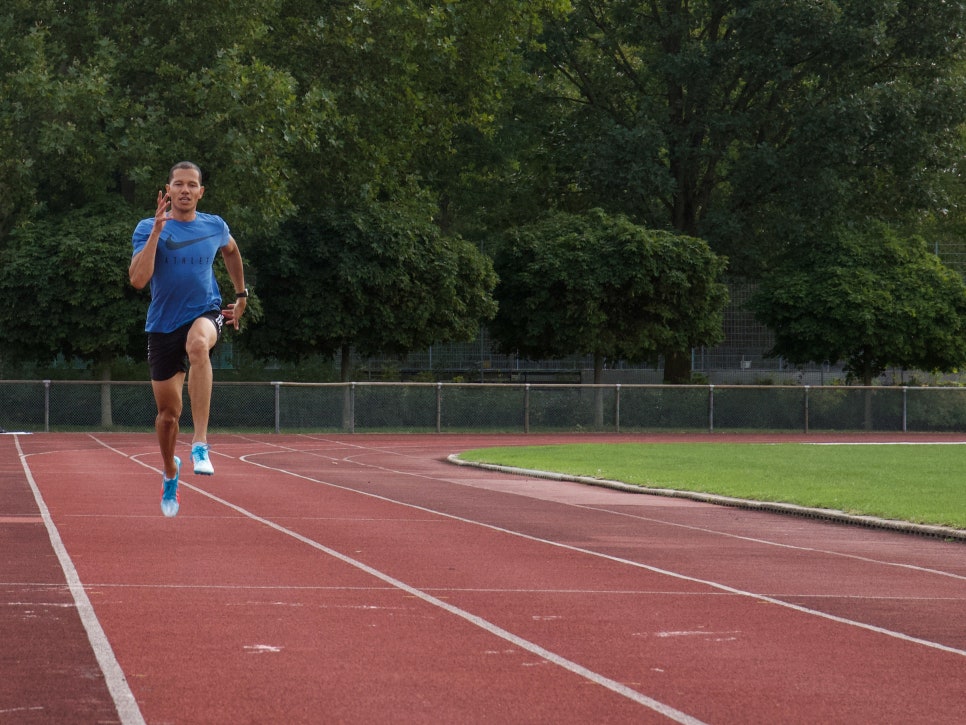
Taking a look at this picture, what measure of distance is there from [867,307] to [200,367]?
3514cm

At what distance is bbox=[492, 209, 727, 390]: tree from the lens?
40.5 meters

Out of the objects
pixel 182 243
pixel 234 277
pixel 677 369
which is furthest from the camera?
pixel 677 369

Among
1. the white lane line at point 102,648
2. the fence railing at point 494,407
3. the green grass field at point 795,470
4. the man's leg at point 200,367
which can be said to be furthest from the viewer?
the fence railing at point 494,407

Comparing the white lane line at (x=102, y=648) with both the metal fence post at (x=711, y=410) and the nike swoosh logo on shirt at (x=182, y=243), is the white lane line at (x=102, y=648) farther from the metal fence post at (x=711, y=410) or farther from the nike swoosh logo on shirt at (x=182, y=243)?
the metal fence post at (x=711, y=410)

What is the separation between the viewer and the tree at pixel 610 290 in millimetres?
40500

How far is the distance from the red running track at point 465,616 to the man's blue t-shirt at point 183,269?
1.70 meters

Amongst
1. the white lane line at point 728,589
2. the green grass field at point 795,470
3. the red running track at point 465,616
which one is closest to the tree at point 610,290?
the green grass field at point 795,470

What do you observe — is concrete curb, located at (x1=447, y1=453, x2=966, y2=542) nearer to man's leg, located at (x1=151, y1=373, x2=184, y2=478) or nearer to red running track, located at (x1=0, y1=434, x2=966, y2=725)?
red running track, located at (x1=0, y1=434, x2=966, y2=725)

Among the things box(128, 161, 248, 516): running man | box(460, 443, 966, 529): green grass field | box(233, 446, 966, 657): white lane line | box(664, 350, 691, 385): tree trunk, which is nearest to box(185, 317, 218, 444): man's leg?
box(128, 161, 248, 516): running man

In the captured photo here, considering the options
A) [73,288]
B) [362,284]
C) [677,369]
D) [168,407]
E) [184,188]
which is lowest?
[168,407]

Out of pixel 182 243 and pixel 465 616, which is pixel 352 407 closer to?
pixel 182 243

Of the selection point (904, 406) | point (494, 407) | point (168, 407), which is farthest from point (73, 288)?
point (168, 407)

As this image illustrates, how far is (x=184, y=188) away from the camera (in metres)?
8.88

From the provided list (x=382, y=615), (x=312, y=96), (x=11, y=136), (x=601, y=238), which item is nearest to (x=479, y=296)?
(x=601, y=238)
